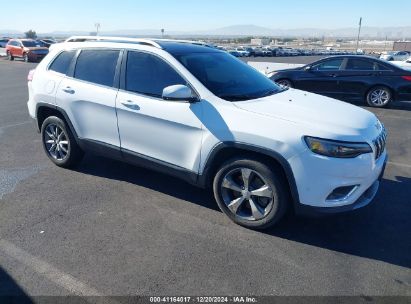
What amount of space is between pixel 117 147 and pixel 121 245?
4.73ft

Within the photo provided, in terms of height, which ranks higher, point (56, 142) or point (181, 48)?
point (181, 48)

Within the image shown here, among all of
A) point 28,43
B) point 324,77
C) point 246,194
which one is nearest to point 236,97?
point 246,194

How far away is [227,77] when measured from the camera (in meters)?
4.18

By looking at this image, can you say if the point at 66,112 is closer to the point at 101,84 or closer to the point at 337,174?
the point at 101,84

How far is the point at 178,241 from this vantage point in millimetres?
3469

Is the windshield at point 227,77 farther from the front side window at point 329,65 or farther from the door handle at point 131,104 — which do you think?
the front side window at point 329,65

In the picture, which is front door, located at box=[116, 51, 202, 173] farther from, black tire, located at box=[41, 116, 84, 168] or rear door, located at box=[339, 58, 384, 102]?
rear door, located at box=[339, 58, 384, 102]

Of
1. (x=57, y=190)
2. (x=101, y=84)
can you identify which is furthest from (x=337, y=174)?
(x=57, y=190)

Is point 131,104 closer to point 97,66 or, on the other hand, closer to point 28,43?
point 97,66

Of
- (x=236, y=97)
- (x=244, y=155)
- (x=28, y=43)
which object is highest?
(x=236, y=97)

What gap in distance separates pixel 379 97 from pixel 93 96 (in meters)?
8.76

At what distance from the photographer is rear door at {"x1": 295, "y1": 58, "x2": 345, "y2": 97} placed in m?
10.6

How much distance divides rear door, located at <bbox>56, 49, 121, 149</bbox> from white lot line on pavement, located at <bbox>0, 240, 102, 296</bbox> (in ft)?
5.40

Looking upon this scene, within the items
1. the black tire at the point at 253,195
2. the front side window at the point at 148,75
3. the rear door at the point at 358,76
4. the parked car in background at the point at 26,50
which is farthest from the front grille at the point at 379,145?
the parked car in background at the point at 26,50
